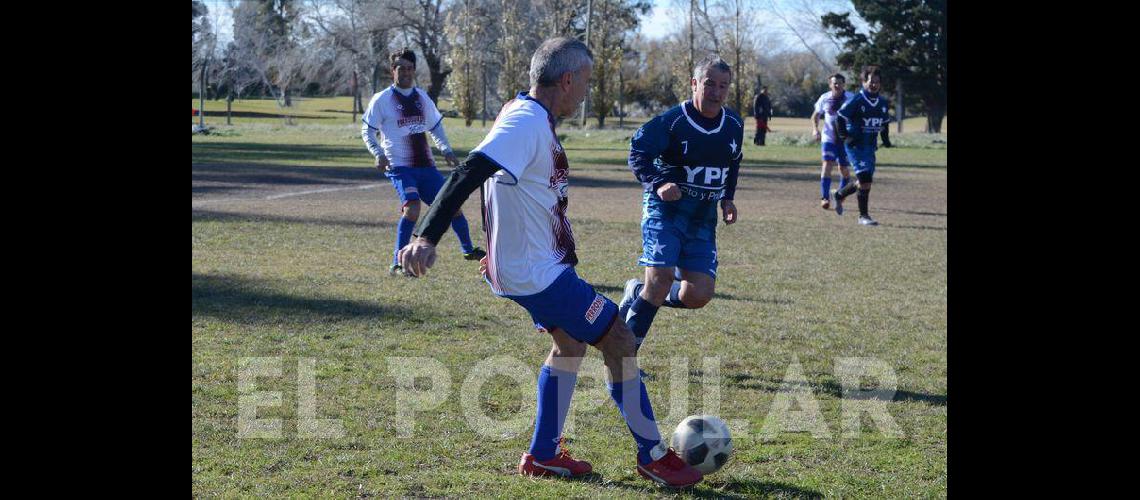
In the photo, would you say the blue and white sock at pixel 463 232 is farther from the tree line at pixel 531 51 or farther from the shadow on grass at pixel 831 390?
the tree line at pixel 531 51

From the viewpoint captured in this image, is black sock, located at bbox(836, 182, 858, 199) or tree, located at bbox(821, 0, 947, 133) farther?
tree, located at bbox(821, 0, 947, 133)

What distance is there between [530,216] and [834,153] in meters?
13.4

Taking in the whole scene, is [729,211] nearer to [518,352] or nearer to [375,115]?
[518,352]

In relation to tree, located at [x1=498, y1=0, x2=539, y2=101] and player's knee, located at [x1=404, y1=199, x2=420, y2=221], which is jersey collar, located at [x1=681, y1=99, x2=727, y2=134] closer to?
player's knee, located at [x1=404, y1=199, x2=420, y2=221]

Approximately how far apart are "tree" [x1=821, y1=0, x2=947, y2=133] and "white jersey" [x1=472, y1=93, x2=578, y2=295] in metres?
50.9

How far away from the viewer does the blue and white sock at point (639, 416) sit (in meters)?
4.52

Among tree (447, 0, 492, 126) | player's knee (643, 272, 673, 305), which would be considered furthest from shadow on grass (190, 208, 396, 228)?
tree (447, 0, 492, 126)

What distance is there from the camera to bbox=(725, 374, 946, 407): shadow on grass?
5973 mm

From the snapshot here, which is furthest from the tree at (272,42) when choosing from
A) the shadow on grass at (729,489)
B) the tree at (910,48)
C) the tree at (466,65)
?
the shadow on grass at (729,489)

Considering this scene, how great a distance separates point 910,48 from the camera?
52.5 meters
